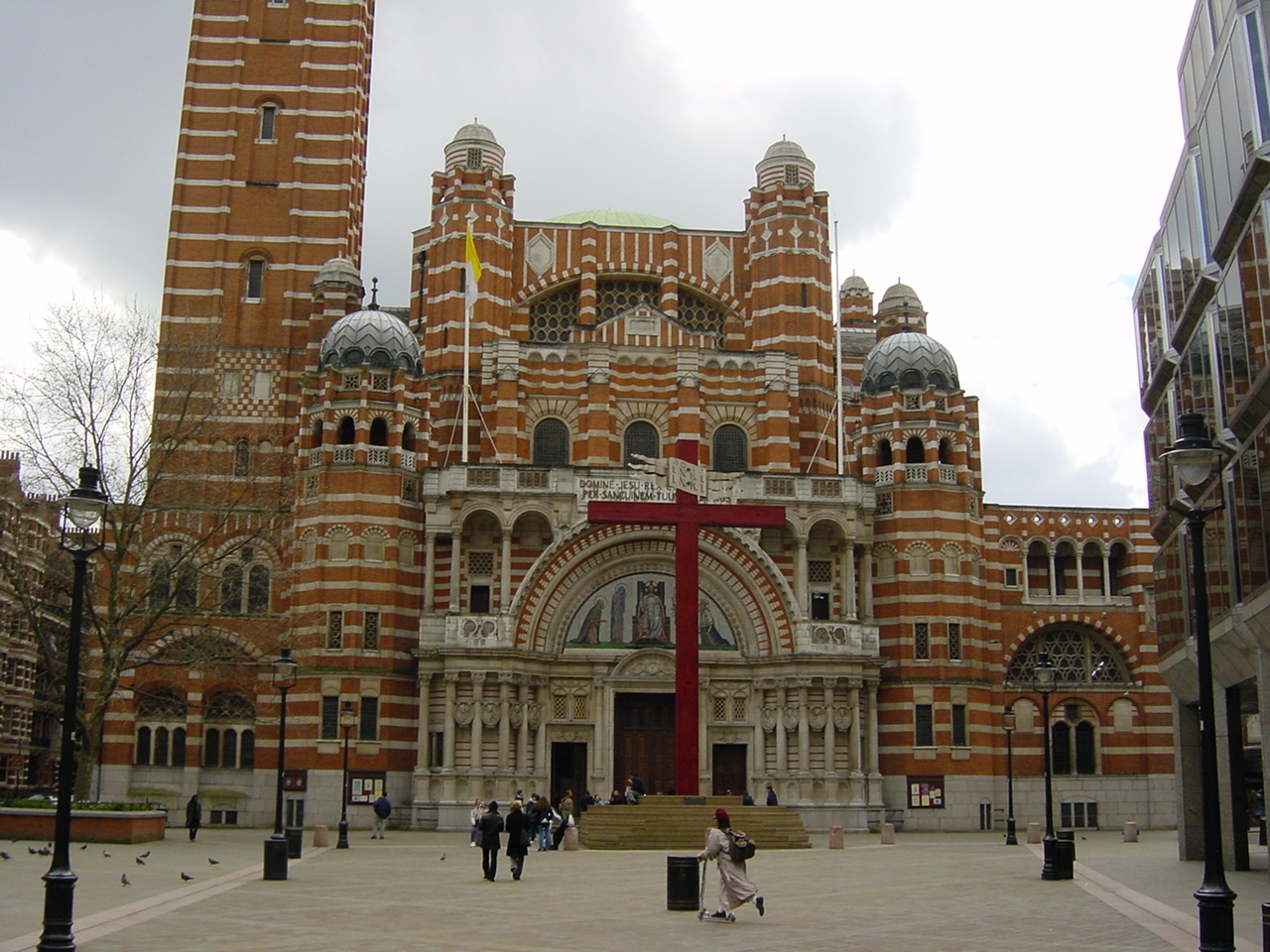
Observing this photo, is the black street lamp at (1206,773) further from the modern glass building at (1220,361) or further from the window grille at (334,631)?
the window grille at (334,631)

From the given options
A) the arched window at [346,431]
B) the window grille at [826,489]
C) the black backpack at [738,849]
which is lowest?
the black backpack at [738,849]

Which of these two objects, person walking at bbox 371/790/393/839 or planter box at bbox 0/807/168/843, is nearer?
planter box at bbox 0/807/168/843

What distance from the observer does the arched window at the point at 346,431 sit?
2138 inches

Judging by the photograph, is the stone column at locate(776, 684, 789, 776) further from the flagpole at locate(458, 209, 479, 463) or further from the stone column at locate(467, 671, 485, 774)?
the flagpole at locate(458, 209, 479, 463)

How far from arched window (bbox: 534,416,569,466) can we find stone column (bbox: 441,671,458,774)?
1046 cm

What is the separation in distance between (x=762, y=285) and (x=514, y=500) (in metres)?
15.1

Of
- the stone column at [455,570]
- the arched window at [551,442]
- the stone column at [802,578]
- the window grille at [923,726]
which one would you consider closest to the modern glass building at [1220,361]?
the stone column at [802,578]

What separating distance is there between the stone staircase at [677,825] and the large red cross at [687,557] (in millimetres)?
682

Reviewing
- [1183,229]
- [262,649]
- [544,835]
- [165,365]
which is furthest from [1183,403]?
[165,365]

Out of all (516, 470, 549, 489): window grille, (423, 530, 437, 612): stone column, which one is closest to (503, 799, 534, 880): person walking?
(423, 530, 437, 612): stone column

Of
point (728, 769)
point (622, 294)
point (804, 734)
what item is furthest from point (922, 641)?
point (622, 294)

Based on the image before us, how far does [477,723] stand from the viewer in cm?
5056

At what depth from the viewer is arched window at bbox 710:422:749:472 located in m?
58.1

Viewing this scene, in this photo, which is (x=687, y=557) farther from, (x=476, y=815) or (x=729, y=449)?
(x=729, y=449)
